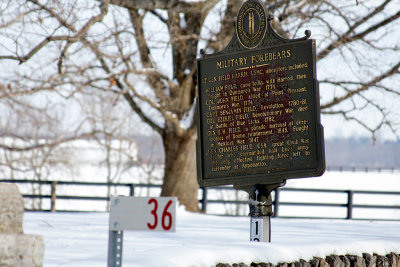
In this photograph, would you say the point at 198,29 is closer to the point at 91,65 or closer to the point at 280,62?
the point at 91,65

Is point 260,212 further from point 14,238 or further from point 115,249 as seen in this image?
point 14,238

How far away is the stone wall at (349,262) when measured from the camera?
7688 millimetres

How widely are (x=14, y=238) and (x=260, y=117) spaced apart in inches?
187

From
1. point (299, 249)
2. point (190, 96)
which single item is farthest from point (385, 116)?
point (299, 249)

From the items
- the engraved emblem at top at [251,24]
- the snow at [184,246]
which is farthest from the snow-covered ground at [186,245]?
the engraved emblem at top at [251,24]

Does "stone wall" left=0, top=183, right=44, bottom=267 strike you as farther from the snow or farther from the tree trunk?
the tree trunk

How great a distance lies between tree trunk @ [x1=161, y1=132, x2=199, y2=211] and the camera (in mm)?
19562

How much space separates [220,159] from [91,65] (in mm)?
10268

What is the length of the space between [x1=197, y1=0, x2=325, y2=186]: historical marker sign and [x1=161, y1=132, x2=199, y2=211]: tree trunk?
973 cm

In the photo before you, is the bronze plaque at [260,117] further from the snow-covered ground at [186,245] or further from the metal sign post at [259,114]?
the snow-covered ground at [186,245]

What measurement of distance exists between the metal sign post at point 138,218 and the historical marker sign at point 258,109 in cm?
361

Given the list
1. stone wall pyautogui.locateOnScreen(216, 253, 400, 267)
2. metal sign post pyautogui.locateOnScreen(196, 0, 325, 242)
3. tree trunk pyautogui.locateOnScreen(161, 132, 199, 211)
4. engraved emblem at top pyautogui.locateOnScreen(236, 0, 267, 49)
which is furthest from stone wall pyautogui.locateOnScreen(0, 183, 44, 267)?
tree trunk pyautogui.locateOnScreen(161, 132, 199, 211)

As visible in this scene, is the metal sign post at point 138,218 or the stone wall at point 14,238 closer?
the stone wall at point 14,238

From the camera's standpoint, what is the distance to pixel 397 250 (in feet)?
31.6
